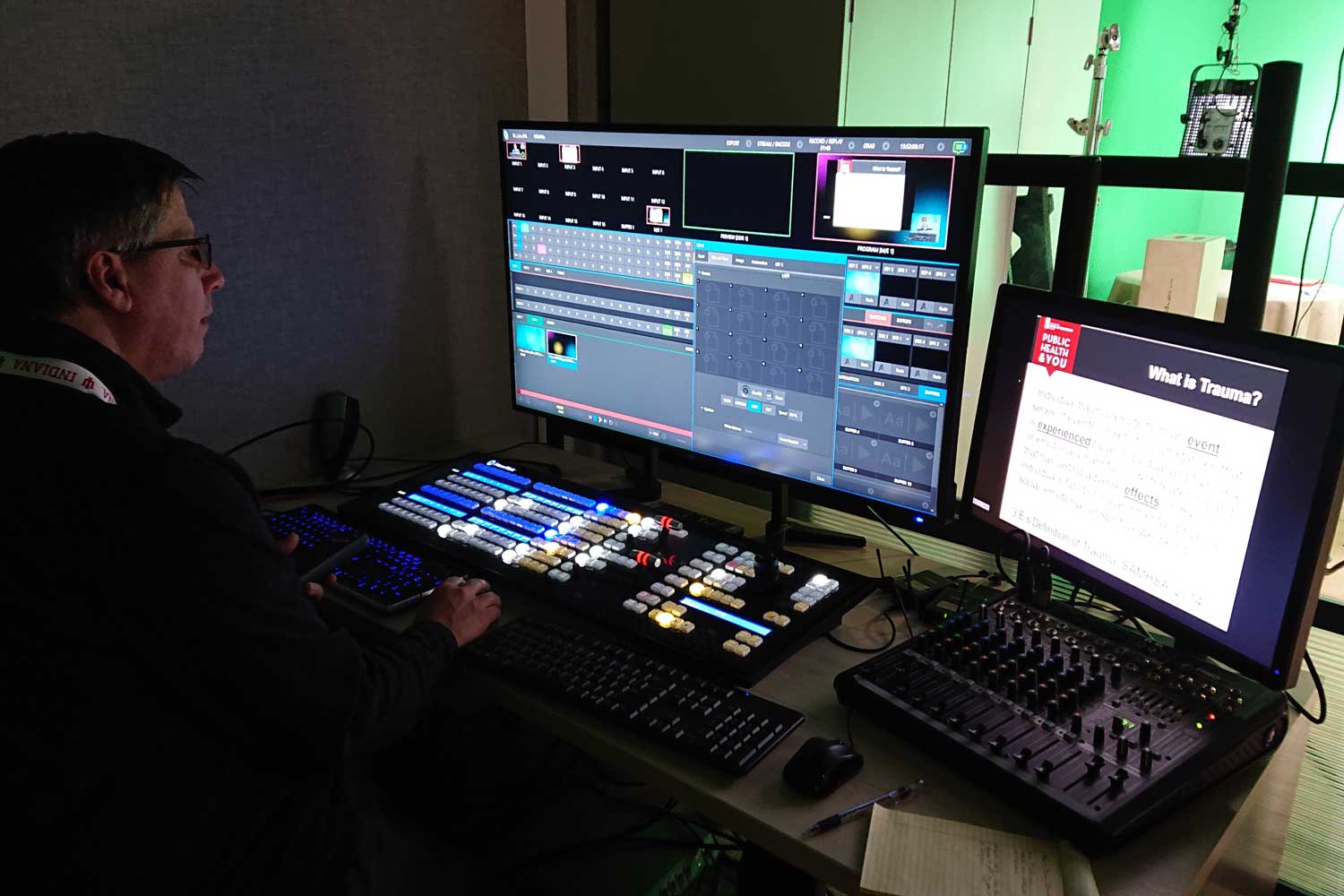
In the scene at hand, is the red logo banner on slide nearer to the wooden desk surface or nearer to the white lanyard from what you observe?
the wooden desk surface

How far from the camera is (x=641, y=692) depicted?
108cm

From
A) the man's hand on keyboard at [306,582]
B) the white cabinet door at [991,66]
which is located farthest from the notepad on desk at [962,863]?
the white cabinet door at [991,66]

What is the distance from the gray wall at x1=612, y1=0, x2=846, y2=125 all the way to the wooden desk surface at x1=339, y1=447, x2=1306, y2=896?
127 centimetres

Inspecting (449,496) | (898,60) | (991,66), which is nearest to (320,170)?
(449,496)

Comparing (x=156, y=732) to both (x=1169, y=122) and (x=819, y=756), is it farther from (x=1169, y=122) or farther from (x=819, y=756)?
(x=1169, y=122)

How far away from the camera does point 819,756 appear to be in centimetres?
95

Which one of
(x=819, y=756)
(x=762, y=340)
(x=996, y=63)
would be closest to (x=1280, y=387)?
(x=819, y=756)

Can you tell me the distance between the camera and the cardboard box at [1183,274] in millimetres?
1484

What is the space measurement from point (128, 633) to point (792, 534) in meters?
0.92

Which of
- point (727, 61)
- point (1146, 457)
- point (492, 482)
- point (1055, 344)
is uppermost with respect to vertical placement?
point (727, 61)

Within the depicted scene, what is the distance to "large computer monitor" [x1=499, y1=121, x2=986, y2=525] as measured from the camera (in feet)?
3.99

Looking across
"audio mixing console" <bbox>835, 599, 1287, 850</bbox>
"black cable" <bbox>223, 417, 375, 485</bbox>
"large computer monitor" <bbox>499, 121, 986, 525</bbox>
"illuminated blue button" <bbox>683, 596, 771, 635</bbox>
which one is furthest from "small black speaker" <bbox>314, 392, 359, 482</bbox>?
"audio mixing console" <bbox>835, 599, 1287, 850</bbox>

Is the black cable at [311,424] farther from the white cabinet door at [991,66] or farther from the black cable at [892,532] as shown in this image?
the white cabinet door at [991,66]

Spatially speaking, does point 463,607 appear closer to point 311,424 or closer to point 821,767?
point 821,767
